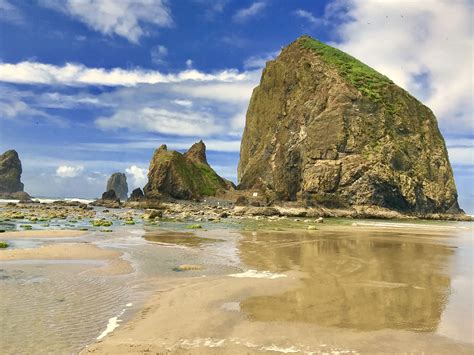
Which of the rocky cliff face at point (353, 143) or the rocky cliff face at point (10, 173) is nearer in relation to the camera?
the rocky cliff face at point (353, 143)

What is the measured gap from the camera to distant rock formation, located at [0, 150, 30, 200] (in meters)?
163

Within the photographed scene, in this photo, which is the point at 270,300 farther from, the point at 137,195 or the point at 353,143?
the point at 137,195

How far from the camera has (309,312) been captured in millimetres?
9938

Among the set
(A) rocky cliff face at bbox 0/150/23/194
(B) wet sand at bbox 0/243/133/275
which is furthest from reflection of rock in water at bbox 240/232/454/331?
(A) rocky cliff face at bbox 0/150/23/194

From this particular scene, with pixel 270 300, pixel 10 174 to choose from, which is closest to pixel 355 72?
pixel 270 300

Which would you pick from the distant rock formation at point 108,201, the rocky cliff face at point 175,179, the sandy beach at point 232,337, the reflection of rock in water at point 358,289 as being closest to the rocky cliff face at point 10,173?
the distant rock formation at point 108,201

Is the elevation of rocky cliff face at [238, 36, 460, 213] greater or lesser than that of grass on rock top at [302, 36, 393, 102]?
lesser

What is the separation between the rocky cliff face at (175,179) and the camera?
11344 cm

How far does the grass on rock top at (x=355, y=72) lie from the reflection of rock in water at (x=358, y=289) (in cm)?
8230

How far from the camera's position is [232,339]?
7.88 meters

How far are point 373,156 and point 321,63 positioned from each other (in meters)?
35.5

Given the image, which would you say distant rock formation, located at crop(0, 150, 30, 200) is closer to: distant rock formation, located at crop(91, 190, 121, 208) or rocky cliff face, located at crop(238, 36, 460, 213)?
distant rock formation, located at crop(91, 190, 121, 208)

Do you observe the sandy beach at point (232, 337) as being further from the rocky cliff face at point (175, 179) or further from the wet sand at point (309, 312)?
the rocky cliff face at point (175, 179)

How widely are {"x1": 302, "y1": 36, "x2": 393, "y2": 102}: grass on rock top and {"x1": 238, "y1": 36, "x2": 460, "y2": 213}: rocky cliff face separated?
0.25 meters
